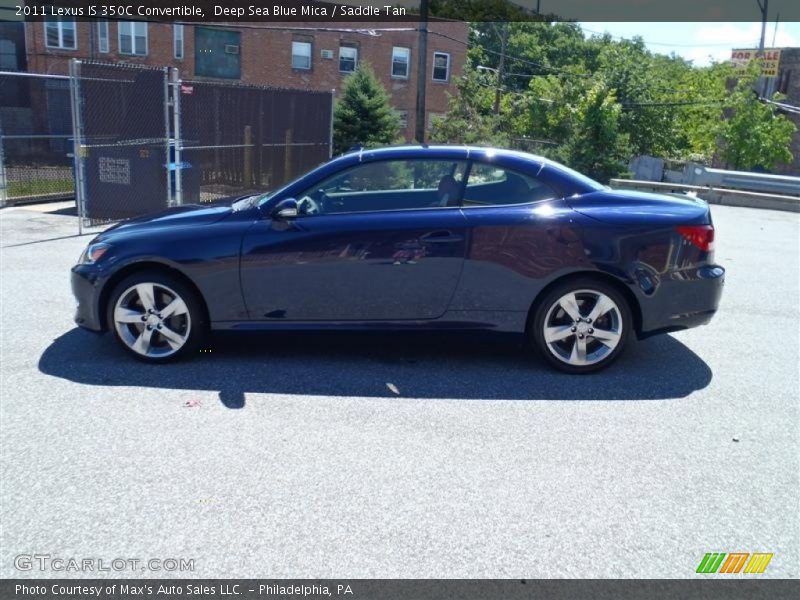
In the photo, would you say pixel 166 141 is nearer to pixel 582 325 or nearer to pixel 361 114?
pixel 582 325

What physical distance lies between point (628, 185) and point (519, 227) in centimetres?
1533

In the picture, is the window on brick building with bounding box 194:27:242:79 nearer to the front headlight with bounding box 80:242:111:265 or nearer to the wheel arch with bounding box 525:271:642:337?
the front headlight with bounding box 80:242:111:265

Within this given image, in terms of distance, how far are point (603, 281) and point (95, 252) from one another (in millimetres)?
3679

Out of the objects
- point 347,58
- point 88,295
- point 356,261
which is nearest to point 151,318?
point 88,295

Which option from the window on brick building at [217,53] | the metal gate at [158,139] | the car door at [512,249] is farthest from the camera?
the window on brick building at [217,53]

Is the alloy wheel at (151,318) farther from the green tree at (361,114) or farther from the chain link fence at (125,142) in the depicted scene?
the green tree at (361,114)

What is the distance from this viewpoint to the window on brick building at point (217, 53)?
1444 inches

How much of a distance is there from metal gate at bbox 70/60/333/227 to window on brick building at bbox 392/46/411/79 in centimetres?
2593

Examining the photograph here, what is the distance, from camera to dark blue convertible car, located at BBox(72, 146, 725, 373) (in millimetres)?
5398

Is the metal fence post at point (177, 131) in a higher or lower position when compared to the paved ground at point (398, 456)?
higher

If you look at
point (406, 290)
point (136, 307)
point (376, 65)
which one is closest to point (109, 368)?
point (136, 307)

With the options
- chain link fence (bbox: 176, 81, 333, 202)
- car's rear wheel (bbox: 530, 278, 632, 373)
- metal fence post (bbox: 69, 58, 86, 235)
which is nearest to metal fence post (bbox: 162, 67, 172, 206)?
chain link fence (bbox: 176, 81, 333, 202)
